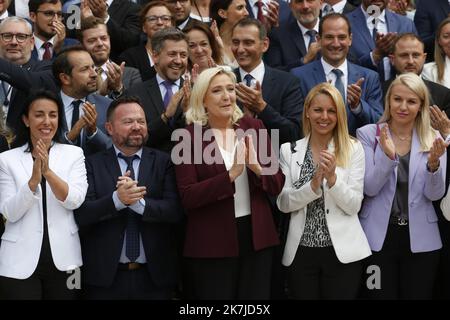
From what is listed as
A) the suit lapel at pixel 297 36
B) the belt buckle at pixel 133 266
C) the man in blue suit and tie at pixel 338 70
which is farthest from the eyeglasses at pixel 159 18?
the belt buckle at pixel 133 266

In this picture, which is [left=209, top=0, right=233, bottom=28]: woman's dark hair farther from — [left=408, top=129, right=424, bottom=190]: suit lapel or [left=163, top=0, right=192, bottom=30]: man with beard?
[left=408, top=129, right=424, bottom=190]: suit lapel

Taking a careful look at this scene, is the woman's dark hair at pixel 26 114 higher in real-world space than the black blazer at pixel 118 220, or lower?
higher

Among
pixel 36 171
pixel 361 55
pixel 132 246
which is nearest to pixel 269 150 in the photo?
pixel 132 246

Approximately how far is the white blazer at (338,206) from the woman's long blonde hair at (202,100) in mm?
524

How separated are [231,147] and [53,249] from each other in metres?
1.37

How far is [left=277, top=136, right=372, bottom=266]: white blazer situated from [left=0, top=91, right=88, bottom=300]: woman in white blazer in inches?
55.5

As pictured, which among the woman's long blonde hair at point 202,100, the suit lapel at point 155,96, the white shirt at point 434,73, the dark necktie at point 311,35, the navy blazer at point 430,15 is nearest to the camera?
the woman's long blonde hair at point 202,100

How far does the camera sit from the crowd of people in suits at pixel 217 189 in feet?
19.9

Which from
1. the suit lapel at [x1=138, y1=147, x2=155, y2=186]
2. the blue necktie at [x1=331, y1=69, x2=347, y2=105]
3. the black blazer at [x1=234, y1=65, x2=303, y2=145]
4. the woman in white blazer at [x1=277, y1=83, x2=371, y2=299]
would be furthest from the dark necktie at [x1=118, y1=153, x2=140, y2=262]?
the blue necktie at [x1=331, y1=69, x2=347, y2=105]

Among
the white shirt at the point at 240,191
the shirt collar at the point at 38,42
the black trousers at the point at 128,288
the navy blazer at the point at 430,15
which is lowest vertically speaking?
the black trousers at the point at 128,288

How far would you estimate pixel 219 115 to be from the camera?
6.31m

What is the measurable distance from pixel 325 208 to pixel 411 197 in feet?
2.05

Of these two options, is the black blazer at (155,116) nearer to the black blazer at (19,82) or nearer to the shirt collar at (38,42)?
the black blazer at (19,82)
